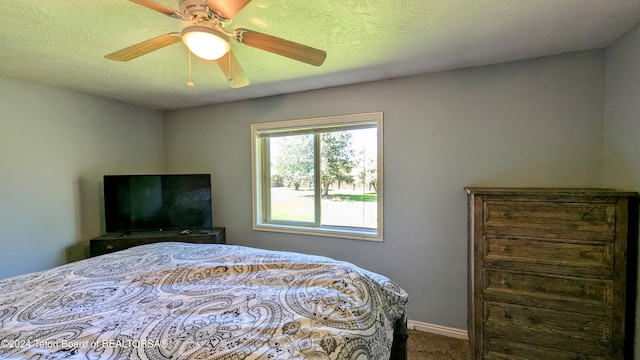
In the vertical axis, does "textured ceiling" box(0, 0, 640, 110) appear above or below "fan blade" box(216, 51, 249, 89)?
above

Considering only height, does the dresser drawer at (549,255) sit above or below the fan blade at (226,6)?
below

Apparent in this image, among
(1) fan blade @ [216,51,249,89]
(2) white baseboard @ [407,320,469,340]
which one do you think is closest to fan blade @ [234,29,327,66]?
(1) fan blade @ [216,51,249,89]

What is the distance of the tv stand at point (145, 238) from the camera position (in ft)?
9.07

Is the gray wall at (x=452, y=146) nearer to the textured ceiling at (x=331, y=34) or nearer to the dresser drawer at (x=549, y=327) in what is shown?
the textured ceiling at (x=331, y=34)

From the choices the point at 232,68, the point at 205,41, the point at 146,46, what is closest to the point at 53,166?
the point at 146,46

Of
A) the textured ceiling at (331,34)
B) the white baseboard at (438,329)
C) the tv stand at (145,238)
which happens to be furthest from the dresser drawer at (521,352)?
the tv stand at (145,238)

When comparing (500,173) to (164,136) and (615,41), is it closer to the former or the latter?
(615,41)

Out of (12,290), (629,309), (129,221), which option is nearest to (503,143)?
(629,309)

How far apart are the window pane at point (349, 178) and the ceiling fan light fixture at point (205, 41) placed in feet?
5.36

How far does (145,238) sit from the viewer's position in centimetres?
285

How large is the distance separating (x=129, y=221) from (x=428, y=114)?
322cm

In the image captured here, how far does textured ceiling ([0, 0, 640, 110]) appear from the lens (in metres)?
1.44

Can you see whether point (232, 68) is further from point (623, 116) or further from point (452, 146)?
point (623, 116)

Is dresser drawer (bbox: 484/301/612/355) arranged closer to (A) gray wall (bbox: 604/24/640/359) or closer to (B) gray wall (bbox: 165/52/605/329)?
(A) gray wall (bbox: 604/24/640/359)
